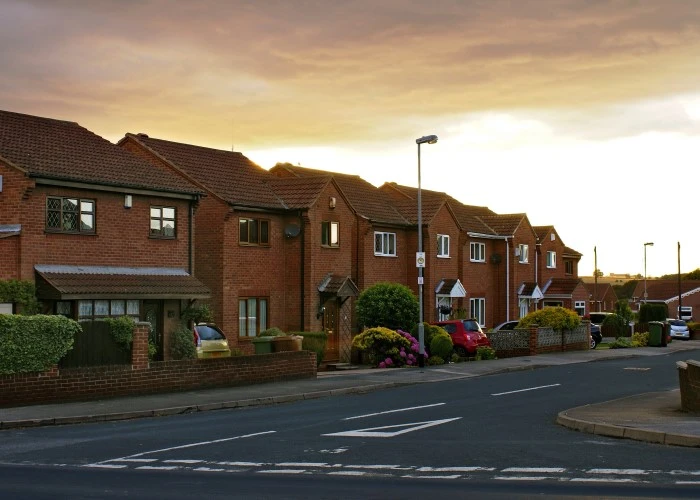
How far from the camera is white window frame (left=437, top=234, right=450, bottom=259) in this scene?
174ft

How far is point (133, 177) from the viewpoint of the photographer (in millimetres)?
33156

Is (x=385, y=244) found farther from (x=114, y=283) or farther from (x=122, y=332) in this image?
(x=122, y=332)

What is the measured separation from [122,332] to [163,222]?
34.9 ft

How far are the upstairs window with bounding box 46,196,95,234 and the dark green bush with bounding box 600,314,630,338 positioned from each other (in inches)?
1753

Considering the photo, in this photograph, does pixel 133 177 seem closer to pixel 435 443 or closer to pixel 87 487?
pixel 435 443

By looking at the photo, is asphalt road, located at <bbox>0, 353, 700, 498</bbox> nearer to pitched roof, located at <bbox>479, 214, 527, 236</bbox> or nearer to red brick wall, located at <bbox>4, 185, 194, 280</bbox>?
red brick wall, located at <bbox>4, 185, 194, 280</bbox>

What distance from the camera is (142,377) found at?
24375 mm

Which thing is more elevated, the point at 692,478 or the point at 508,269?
the point at 508,269

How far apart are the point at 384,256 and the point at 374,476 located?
35.8m

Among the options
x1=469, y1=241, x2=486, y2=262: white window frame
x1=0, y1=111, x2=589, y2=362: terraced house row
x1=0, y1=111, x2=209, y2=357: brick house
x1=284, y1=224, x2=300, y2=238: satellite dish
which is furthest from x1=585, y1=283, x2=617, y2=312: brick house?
x1=0, y1=111, x2=209, y2=357: brick house

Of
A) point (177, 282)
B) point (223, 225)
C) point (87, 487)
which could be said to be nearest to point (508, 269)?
point (223, 225)

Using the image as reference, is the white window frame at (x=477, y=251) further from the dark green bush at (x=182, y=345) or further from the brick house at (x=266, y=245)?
the dark green bush at (x=182, y=345)

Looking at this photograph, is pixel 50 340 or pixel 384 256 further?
pixel 384 256

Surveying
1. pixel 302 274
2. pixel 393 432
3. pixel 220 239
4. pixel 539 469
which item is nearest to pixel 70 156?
pixel 220 239
